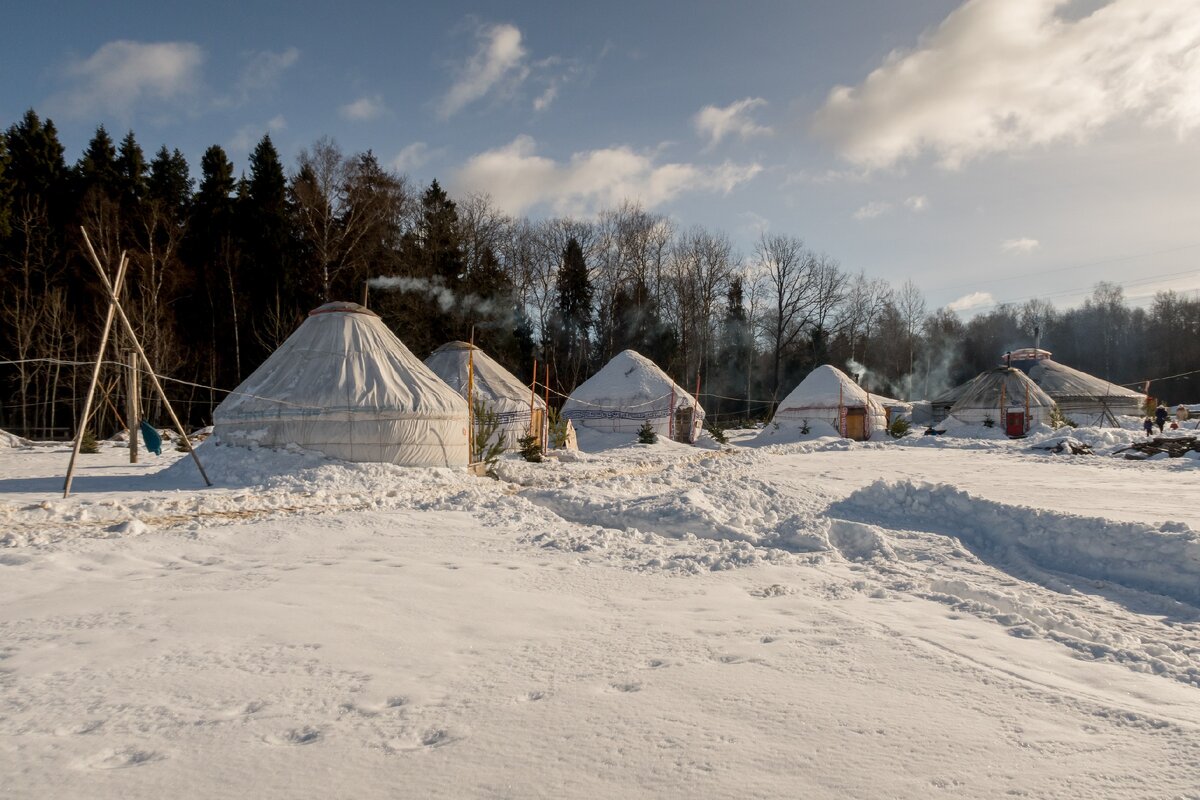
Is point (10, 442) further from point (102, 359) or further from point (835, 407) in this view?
point (835, 407)

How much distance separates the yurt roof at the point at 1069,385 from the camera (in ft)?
83.1

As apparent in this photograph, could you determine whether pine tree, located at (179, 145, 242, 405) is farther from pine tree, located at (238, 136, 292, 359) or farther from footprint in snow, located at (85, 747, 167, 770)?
footprint in snow, located at (85, 747, 167, 770)

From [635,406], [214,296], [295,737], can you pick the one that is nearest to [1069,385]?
[635,406]

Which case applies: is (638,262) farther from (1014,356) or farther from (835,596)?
(835,596)

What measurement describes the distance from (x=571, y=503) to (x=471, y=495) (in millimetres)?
1221

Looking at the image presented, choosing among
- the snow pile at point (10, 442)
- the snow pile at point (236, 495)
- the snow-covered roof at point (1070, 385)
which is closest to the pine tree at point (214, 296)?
the snow pile at point (10, 442)

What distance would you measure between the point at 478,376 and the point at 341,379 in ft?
22.4

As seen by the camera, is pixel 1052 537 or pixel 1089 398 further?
pixel 1089 398

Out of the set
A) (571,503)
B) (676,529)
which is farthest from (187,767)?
(571,503)

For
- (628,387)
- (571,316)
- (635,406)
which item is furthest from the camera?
(571,316)

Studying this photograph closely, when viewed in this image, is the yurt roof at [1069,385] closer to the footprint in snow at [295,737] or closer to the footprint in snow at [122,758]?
the footprint in snow at [295,737]

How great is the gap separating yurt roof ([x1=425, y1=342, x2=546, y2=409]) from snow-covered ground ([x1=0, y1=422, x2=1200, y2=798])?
1063 cm

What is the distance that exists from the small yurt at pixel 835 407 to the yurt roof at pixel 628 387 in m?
4.64

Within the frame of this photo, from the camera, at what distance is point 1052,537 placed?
5188 mm
